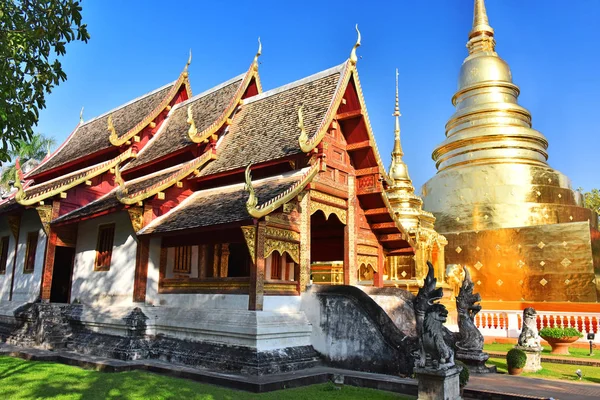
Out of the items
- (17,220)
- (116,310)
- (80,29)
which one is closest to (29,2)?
(80,29)

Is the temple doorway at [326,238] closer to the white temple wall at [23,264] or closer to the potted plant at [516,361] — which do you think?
the potted plant at [516,361]

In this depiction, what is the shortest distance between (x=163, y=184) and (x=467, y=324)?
6.75m

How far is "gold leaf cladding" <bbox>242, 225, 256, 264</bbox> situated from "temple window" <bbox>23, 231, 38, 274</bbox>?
8092 mm

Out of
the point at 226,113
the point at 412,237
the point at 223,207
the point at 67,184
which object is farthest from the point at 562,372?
the point at 67,184

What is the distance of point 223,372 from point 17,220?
9420mm

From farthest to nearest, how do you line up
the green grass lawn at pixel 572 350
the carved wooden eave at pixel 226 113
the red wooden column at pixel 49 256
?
1. the red wooden column at pixel 49 256
2. the green grass lawn at pixel 572 350
3. the carved wooden eave at pixel 226 113

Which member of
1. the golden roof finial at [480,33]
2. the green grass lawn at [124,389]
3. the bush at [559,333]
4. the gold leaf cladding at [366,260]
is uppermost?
the golden roof finial at [480,33]

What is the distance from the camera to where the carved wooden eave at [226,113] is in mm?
11852

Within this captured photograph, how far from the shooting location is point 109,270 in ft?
38.1

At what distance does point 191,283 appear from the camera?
10.3m

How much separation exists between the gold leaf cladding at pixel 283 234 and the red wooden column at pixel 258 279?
32 centimetres

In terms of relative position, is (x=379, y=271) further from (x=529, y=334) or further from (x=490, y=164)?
(x=490, y=164)

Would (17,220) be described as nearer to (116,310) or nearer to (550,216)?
(116,310)

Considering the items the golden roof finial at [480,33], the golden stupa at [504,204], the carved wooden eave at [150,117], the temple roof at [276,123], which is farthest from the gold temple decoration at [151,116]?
the golden roof finial at [480,33]
